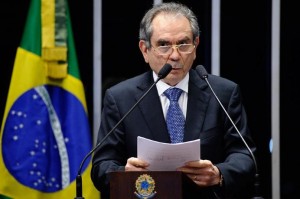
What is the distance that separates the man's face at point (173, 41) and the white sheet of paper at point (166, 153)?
1.87 ft

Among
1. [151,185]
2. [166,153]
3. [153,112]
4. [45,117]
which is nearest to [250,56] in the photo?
[45,117]

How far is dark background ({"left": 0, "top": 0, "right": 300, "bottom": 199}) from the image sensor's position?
20.1 ft

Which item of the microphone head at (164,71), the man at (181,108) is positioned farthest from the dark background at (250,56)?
the microphone head at (164,71)

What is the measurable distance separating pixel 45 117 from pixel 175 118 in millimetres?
1750

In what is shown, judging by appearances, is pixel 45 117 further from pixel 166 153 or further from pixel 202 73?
pixel 166 153

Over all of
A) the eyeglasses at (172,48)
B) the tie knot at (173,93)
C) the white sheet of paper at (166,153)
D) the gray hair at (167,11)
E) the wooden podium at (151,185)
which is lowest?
the wooden podium at (151,185)

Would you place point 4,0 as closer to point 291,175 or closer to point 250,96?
point 250,96

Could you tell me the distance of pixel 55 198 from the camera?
5832 millimetres

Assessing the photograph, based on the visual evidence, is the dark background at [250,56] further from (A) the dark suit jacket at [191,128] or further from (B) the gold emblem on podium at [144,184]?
(B) the gold emblem on podium at [144,184]

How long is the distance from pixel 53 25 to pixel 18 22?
0.31 m

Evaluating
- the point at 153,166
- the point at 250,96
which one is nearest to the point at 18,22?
the point at 250,96

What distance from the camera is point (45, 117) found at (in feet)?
19.0

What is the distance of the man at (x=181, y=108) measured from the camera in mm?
4141

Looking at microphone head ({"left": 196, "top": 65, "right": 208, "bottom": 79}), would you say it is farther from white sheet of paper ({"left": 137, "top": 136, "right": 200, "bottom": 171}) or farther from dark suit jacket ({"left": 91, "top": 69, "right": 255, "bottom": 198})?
white sheet of paper ({"left": 137, "top": 136, "right": 200, "bottom": 171})
